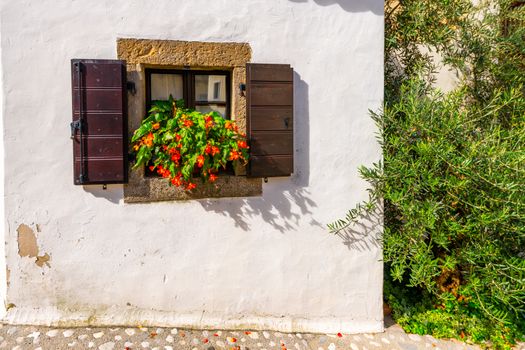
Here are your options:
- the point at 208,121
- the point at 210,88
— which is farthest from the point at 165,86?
the point at 208,121

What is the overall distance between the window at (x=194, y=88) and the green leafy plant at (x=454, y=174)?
4.66 feet

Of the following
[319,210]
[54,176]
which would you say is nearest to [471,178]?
[319,210]

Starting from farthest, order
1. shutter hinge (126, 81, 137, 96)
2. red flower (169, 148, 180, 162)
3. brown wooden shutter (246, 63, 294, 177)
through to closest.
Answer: brown wooden shutter (246, 63, 294, 177)
shutter hinge (126, 81, 137, 96)
red flower (169, 148, 180, 162)

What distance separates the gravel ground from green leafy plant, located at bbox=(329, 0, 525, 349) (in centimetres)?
26

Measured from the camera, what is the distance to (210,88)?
11.0 feet

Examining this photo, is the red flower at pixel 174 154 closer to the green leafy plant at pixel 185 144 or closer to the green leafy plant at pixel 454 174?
the green leafy plant at pixel 185 144

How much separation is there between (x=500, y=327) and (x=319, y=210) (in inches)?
84.5

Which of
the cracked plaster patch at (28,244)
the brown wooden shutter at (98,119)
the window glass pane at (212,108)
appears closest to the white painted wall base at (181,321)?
the cracked plaster patch at (28,244)

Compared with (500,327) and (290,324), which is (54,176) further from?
(500,327)

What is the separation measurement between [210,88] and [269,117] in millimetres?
606

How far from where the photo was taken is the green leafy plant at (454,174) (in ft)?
10.2

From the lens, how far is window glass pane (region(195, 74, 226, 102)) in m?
3.33

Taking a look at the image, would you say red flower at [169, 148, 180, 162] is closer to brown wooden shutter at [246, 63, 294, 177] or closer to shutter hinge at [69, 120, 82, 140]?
brown wooden shutter at [246, 63, 294, 177]

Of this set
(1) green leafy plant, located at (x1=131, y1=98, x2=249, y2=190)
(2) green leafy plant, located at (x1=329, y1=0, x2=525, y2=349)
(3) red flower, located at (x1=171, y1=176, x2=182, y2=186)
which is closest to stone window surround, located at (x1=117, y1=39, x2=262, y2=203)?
(1) green leafy plant, located at (x1=131, y1=98, x2=249, y2=190)
